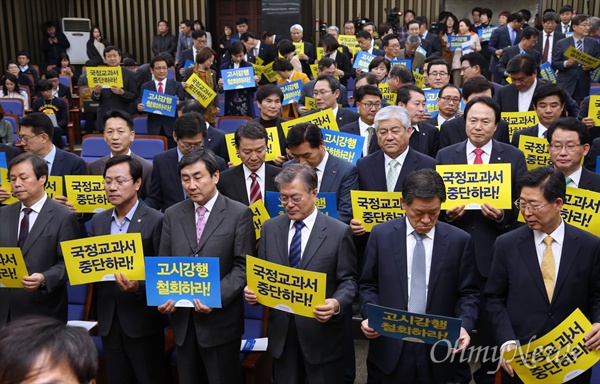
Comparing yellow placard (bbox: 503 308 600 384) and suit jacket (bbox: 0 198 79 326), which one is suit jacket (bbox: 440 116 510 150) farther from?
suit jacket (bbox: 0 198 79 326)

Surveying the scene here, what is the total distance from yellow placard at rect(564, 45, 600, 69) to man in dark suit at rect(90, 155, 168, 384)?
15.6ft

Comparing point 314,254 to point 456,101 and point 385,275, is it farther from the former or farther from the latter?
point 456,101

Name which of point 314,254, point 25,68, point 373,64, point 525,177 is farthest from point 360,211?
point 25,68

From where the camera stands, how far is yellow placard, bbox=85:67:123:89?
6801 mm

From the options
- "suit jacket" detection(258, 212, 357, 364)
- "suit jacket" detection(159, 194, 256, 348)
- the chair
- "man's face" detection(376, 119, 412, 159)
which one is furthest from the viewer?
the chair

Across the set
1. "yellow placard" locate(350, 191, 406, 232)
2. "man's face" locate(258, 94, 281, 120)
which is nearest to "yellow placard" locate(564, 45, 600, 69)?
"man's face" locate(258, 94, 281, 120)

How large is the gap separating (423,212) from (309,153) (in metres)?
1.12

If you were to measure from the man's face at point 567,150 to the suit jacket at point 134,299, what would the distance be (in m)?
2.17

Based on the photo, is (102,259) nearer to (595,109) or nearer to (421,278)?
(421,278)

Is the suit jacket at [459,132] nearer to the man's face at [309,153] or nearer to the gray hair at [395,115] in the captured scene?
the gray hair at [395,115]

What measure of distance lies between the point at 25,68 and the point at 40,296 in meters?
8.86

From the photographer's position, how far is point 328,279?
9.47ft

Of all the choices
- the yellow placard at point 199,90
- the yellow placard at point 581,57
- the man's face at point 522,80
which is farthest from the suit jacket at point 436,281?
the yellow placard at point 581,57

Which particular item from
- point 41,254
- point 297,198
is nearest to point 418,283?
point 297,198
